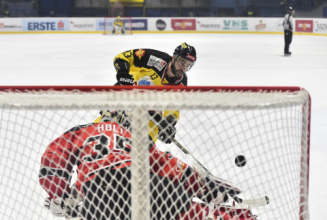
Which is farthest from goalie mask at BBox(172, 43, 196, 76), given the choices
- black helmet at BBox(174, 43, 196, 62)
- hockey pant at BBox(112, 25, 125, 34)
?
hockey pant at BBox(112, 25, 125, 34)

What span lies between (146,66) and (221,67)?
522 centimetres

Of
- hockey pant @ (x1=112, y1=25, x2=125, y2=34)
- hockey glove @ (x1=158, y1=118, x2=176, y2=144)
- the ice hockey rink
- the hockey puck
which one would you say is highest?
hockey pant @ (x1=112, y1=25, x2=125, y2=34)

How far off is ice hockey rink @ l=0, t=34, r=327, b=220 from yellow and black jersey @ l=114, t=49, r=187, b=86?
1.11m

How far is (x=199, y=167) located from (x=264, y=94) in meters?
0.87

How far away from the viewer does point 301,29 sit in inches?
625

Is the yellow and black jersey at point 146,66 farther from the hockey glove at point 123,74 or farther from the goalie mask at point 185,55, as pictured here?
the goalie mask at point 185,55

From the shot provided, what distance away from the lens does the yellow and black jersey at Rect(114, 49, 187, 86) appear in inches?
115

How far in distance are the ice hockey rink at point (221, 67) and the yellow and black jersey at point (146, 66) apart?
3.65 ft

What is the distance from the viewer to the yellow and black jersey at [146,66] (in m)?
2.92

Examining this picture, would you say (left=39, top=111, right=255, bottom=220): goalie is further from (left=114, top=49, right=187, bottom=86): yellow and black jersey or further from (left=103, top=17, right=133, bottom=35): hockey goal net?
(left=103, top=17, right=133, bottom=35): hockey goal net

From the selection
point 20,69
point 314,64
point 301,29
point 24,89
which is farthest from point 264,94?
point 301,29

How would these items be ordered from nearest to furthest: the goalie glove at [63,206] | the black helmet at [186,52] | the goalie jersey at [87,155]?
the goalie jersey at [87,155] → the goalie glove at [63,206] → the black helmet at [186,52]

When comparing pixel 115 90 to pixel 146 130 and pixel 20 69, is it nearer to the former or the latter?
pixel 146 130

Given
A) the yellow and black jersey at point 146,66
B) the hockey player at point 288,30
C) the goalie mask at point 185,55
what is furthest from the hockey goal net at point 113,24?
the goalie mask at point 185,55
